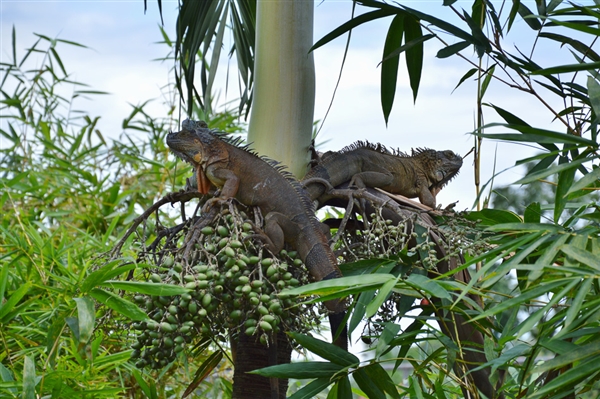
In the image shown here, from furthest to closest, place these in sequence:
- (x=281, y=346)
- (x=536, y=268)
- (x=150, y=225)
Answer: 1. (x=150, y=225)
2. (x=281, y=346)
3. (x=536, y=268)

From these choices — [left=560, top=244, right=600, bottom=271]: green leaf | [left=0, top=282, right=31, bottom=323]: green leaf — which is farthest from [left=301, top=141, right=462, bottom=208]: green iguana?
[left=0, top=282, right=31, bottom=323]: green leaf

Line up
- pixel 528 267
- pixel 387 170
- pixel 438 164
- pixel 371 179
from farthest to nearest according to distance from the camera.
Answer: pixel 438 164
pixel 387 170
pixel 371 179
pixel 528 267

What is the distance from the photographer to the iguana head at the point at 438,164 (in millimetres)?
1956

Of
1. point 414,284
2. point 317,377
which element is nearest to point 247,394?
point 317,377

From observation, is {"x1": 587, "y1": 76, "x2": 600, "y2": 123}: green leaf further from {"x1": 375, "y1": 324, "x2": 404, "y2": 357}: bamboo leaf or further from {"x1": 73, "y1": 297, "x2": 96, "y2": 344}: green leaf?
{"x1": 73, "y1": 297, "x2": 96, "y2": 344}: green leaf

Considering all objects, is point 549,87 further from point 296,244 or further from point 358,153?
point 296,244

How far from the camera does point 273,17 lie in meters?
1.63

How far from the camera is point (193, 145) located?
156cm

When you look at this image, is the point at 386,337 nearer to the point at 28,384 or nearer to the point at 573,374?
the point at 573,374

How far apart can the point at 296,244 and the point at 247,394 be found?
335mm

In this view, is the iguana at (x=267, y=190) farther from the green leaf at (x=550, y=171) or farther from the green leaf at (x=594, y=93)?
the green leaf at (x=594, y=93)


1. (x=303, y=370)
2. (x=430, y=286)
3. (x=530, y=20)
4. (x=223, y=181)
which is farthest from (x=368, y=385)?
(x=530, y=20)

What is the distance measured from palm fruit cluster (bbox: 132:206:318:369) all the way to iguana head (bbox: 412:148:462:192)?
727 mm

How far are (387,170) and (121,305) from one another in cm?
77
